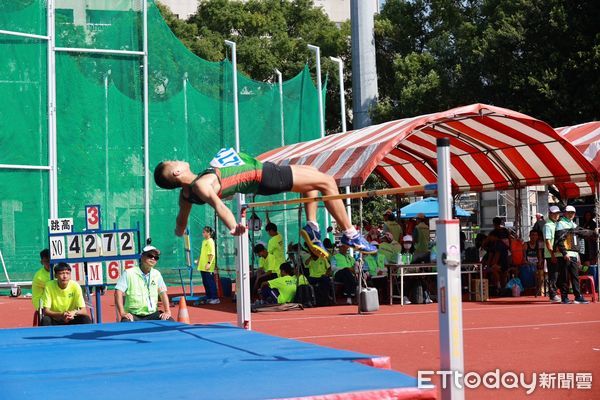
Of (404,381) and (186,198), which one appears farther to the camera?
(186,198)

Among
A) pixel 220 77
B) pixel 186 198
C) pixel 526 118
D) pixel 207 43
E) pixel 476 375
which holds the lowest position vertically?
Answer: pixel 476 375

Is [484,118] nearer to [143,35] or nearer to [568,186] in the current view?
[568,186]

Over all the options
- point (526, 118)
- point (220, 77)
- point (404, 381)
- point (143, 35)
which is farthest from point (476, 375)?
point (220, 77)

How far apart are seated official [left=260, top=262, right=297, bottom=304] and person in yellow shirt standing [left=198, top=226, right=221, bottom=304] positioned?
1267 mm

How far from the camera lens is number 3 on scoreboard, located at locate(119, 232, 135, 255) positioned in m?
13.2

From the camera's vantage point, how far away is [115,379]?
280 inches

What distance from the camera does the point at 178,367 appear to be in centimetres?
761

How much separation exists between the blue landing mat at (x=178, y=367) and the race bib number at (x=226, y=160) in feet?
5.18

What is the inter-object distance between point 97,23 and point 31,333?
40.1 ft

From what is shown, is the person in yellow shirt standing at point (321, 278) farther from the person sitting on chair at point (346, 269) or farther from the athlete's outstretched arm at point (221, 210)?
the athlete's outstretched arm at point (221, 210)

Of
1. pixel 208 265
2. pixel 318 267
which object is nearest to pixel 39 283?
pixel 208 265

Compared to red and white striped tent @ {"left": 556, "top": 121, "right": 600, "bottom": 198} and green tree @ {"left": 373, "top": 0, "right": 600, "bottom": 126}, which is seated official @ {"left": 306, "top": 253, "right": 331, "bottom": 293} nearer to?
red and white striped tent @ {"left": 556, "top": 121, "right": 600, "bottom": 198}

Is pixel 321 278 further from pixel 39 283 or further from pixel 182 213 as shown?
pixel 182 213

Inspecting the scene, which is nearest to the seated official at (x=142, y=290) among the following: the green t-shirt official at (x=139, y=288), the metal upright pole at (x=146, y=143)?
the green t-shirt official at (x=139, y=288)
